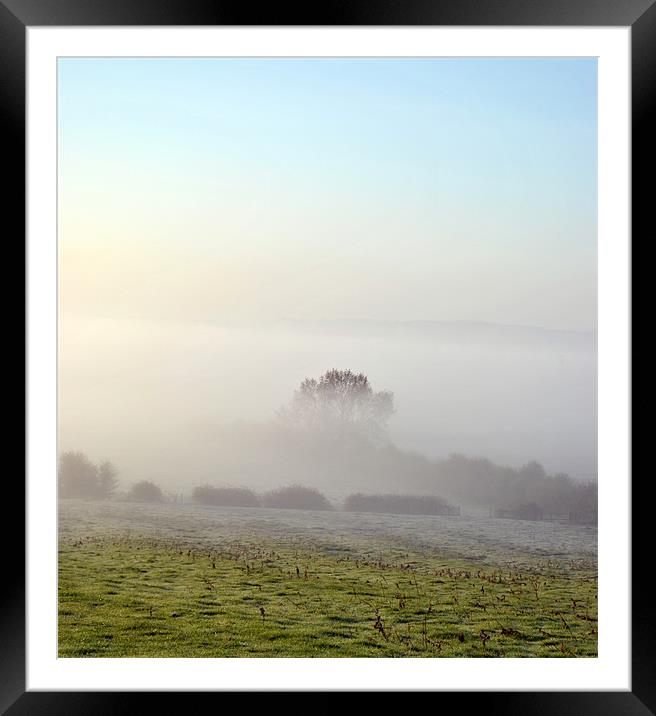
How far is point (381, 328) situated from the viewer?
6324 mm

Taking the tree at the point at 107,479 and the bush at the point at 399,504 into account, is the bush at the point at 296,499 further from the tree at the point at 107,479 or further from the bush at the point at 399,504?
the tree at the point at 107,479

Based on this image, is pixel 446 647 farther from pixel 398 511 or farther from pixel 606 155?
pixel 606 155

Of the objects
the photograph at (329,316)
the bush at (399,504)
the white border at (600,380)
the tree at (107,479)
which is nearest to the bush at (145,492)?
the photograph at (329,316)

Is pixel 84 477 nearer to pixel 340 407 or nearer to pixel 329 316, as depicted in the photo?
pixel 340 407

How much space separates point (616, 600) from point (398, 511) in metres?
4.32

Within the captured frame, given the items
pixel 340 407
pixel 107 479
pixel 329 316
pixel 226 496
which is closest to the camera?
pixel 107 479

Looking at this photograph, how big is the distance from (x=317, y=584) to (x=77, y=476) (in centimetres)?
232

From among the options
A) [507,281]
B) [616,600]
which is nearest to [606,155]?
[616,600]

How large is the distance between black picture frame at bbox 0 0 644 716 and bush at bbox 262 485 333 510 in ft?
13.7

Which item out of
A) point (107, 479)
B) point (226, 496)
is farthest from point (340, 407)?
point (107, 479)

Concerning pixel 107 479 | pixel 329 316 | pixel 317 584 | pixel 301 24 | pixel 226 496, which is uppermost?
pixel 301 24

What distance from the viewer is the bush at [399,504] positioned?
20.4ft

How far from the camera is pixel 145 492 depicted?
6.04 metres

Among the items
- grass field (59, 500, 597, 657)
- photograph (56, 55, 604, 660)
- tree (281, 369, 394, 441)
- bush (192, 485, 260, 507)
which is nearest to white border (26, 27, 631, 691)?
grass field (59, 500, 597, 657)
